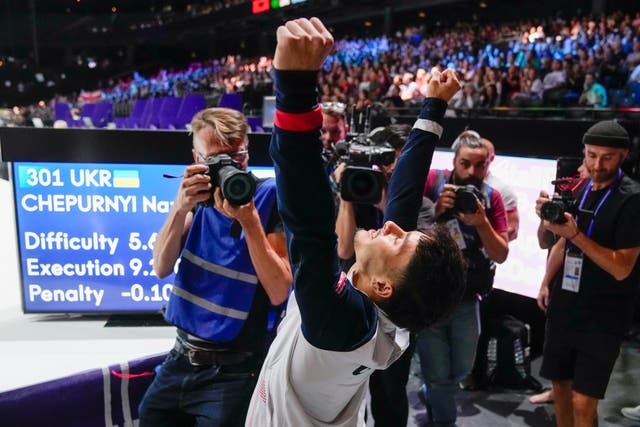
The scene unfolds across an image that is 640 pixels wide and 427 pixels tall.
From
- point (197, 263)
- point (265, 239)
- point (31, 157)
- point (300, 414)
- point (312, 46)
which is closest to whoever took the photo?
point (312, 46)

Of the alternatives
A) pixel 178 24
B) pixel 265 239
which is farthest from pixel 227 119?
pixel 178 24

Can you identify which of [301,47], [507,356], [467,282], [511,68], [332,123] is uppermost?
[511,68]

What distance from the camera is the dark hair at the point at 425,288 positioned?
1082 millimetres

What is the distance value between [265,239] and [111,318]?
4.53 feet

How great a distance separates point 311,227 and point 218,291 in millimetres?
806

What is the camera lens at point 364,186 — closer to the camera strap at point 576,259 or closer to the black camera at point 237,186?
the black camera at point 237,186

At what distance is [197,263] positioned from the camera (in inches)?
65.7

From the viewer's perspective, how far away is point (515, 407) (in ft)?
11.4

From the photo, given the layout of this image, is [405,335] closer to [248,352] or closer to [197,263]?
[248,352]

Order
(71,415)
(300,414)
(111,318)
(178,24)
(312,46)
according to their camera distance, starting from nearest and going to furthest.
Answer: (312,46) < (300,414) < (71,415) < (111,318) < (178,24)

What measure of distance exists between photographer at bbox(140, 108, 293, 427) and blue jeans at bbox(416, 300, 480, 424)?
54.1 inches

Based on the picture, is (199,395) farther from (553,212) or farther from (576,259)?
(576,259)

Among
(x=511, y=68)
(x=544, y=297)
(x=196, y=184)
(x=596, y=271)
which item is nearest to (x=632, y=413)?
(x=544, y=297)

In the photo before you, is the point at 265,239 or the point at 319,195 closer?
the point at 319,195
